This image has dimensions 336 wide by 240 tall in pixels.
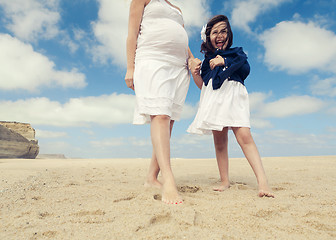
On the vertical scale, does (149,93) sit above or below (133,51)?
below

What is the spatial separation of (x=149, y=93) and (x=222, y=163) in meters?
1.25

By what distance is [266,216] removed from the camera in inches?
70.1

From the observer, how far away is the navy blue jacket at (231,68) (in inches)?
103

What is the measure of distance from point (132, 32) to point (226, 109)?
1309 mm

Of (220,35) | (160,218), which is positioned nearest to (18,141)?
(220,35)

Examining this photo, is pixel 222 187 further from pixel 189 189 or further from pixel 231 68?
pixel 231 68

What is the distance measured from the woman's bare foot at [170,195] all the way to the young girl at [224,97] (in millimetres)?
779

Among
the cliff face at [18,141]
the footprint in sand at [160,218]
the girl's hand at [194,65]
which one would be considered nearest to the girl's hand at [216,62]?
the girl's hand at [194,65]

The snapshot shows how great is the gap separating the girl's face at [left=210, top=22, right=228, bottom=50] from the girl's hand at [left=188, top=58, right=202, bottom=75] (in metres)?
0.31

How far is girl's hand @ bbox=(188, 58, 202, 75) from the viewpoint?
281 cm

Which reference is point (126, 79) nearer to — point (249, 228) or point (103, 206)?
point (103, 206)

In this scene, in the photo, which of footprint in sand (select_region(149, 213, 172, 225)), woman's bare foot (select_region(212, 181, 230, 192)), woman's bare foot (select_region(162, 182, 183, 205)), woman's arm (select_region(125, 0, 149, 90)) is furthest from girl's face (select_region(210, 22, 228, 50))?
footprint in sand (select_region(149, 213, 172, 225))

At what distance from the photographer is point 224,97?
266 cm

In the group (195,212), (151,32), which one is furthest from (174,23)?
(195,212)
